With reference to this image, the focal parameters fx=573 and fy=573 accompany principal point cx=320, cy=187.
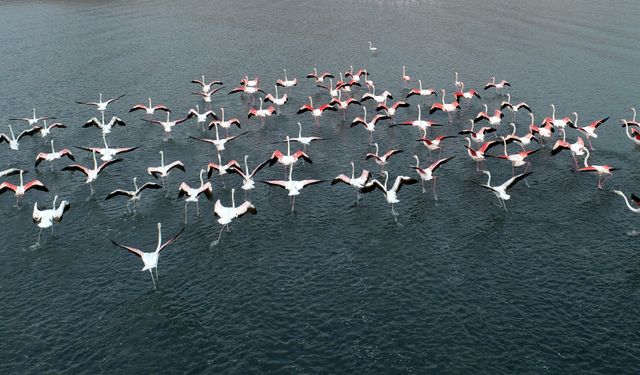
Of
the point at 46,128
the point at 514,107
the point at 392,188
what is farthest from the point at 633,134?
the point at 46,128

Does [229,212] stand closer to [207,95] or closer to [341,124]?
[341,124]

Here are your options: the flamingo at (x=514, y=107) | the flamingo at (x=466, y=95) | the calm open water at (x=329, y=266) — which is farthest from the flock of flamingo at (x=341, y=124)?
the calm open water at (x=329, y=266)

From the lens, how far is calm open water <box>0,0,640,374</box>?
4131 cm

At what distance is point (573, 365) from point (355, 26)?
120673mm

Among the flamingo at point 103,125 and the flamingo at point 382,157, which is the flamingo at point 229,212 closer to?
the flamingo at point 382,157

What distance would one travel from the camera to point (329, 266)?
168 ft

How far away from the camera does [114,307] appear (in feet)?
150

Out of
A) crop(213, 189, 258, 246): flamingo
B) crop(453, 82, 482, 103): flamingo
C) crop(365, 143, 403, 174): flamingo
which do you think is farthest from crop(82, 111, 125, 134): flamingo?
crop(453, 82, 482, 103): flamingo

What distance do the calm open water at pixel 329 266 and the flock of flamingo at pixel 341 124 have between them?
155cm

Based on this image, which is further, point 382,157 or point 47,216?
point 382,157

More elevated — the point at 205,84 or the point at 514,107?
the point at 514,107

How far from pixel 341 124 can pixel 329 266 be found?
1510 inches

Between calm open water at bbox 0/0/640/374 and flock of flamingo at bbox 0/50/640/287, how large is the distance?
1.55 meters

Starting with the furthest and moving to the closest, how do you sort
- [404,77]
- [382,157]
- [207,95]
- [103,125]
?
1. [404,77]
2. [207,95]
3. [103,125]
4. [382,157]
